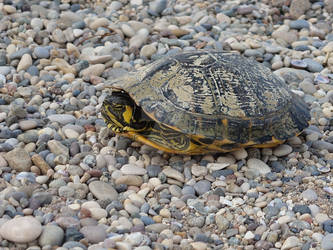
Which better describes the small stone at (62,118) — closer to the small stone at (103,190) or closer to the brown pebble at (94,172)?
the brown pebble at (94,172)

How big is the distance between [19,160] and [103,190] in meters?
0.71

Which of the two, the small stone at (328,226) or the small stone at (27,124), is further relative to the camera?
the small stone at (27,124)

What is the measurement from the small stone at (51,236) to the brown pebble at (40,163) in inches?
31.9

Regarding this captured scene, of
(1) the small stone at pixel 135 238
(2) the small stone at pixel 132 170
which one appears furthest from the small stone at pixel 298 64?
(1) the small stone at pixel 135 238

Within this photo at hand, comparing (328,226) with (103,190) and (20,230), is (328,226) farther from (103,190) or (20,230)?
(20,230)

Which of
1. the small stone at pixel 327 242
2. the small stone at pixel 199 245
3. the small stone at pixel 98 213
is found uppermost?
the small stone at pixel 327 242

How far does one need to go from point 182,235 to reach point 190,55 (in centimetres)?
152

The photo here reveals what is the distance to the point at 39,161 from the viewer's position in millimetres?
3643

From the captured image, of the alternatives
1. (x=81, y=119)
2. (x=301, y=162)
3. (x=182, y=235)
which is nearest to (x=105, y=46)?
(x=81, y=119)

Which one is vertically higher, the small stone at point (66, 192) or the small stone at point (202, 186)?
the small stone at point (66, 192)

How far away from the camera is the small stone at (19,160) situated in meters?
3.61

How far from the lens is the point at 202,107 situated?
11.8 ft

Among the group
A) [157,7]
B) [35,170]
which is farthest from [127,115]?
[157,7]

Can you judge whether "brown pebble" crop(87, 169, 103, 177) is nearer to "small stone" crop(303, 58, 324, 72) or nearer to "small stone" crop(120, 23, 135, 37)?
"small stone" crop(120, 23, 135, 37)
